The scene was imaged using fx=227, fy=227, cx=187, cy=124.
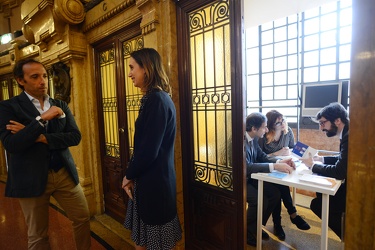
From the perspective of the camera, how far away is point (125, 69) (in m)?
2.51

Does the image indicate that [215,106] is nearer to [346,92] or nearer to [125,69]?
[125,69]

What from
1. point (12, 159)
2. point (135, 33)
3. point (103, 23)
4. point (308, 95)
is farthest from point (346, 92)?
point (12, 159)

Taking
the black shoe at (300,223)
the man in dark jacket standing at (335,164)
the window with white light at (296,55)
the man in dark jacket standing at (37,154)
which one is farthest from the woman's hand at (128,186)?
the window with white light at (296,55)

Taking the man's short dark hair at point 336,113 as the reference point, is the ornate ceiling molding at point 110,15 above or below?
Result: above

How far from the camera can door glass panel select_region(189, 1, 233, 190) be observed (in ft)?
5.49

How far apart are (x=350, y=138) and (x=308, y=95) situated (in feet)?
11.5

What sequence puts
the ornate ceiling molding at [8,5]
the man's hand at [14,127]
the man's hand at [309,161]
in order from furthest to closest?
1. the ornate ceiling molding at [8,5]
2. the man's hand at [309,161]
3. the man's hand at [14,127]

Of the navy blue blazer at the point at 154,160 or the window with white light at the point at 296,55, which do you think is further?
the window with white light at the point at 296,55

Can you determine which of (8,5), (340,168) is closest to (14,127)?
(340,168)

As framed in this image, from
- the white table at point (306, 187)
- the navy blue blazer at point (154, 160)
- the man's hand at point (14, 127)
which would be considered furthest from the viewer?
the white table at point (306, 187)

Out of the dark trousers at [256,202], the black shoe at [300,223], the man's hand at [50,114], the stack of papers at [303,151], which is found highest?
the man's hand at [50,114]

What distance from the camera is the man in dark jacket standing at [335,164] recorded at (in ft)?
6.37

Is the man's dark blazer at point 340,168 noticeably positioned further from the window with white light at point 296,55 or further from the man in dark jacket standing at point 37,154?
the window with white light at point 296,55

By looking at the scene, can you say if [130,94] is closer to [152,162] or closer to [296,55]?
[152,162]
